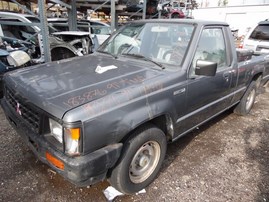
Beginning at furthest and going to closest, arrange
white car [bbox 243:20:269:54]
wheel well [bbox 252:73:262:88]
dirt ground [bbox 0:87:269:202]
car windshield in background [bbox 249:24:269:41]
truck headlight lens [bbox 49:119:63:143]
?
1. car windshield in background [bbox 249:24:269:41]
2. white car [bbox 243:20:269:54]
3. wheel well [bbox 252:73:262:88]
4. dirt ground [bbox 0:87:269:202]
5. truck headlight lens [bbox 49:119:63:143]

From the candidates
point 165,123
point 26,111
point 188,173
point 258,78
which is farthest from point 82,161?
point 258,78

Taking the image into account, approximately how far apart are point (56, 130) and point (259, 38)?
738cm

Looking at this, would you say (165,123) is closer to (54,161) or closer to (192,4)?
(54,161)

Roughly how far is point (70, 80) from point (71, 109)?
24.3 inches

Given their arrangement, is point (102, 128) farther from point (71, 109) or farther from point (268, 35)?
point (268, 35)

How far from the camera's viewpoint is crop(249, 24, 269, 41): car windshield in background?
7.16 meters

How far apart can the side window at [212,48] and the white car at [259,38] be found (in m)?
4.34

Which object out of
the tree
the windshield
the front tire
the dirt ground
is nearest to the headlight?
the dirt ground

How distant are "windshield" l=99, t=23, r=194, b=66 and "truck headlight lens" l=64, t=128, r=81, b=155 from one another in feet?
4.77

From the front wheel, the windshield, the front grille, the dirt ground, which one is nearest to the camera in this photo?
the front grille

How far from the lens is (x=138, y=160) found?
2.50 metres

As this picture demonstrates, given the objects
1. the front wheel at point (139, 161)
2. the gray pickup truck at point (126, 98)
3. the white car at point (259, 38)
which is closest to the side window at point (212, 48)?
the gray pickup truck at point (126, 98)

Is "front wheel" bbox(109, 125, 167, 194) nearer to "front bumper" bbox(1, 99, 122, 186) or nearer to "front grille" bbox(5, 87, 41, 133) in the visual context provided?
"front bumper" bbox(1, 99, 122, 186)

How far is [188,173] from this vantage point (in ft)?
9.50
